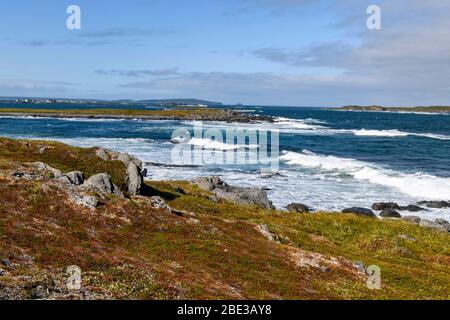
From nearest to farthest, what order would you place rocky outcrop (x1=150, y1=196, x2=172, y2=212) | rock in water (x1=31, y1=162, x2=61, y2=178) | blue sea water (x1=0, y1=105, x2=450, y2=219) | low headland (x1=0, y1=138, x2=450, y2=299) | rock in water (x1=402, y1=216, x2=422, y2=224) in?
low headland (x1=0, y1=138, x2=450, y2=299)
rocky outcrop (x1=150, y1=196, x2=172, y2=212)
rock in water (x1=31, y1=162, x2=61, y2=178)
rock in water (x1=402, y1=216, x2=422, y2=224)
blue sea water (x1=0, y1=105, x2=450, y2=219)

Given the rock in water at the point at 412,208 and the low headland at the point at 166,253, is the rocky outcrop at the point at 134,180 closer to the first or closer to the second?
the low headland at the point at 166,253

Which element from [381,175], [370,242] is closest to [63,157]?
[370,242]

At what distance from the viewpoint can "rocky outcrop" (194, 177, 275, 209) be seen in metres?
51.2

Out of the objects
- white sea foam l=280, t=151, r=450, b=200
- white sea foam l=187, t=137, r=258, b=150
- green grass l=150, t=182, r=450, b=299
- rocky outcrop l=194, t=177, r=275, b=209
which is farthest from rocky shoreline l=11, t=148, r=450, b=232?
white sea foam l=187, t=137, r=258, b=150

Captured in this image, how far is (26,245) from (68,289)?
4.77 meters

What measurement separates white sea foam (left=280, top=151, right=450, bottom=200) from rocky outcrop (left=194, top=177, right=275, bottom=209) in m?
25.7

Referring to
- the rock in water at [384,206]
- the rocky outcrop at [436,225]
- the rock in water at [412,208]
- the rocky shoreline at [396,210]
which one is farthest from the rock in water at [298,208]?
the rock in water at [412,208]

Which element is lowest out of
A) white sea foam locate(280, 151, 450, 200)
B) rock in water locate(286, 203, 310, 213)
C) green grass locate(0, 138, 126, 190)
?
rock in water locate(286, 203, 310, 213)

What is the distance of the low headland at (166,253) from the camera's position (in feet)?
56.5

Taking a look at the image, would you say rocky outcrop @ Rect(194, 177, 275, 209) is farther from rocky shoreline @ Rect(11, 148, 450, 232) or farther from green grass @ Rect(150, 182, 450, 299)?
green grass @ Rect(150, 182, 450, 299)

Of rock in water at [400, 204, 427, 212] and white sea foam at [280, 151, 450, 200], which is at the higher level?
white sea foam at [280, 151, 450, 200]

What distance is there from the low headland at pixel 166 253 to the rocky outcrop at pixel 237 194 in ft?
39.4

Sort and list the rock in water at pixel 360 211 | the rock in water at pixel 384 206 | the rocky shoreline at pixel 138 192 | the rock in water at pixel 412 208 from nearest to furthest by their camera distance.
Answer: the rocky shoreline at pixel 138 192 < the rock in water at pixel 360 211 < the rock in water at pixel 384 206 < the rock in water at pixel 412 208

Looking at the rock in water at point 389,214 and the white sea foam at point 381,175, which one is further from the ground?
the white sea foam at point 381,175
